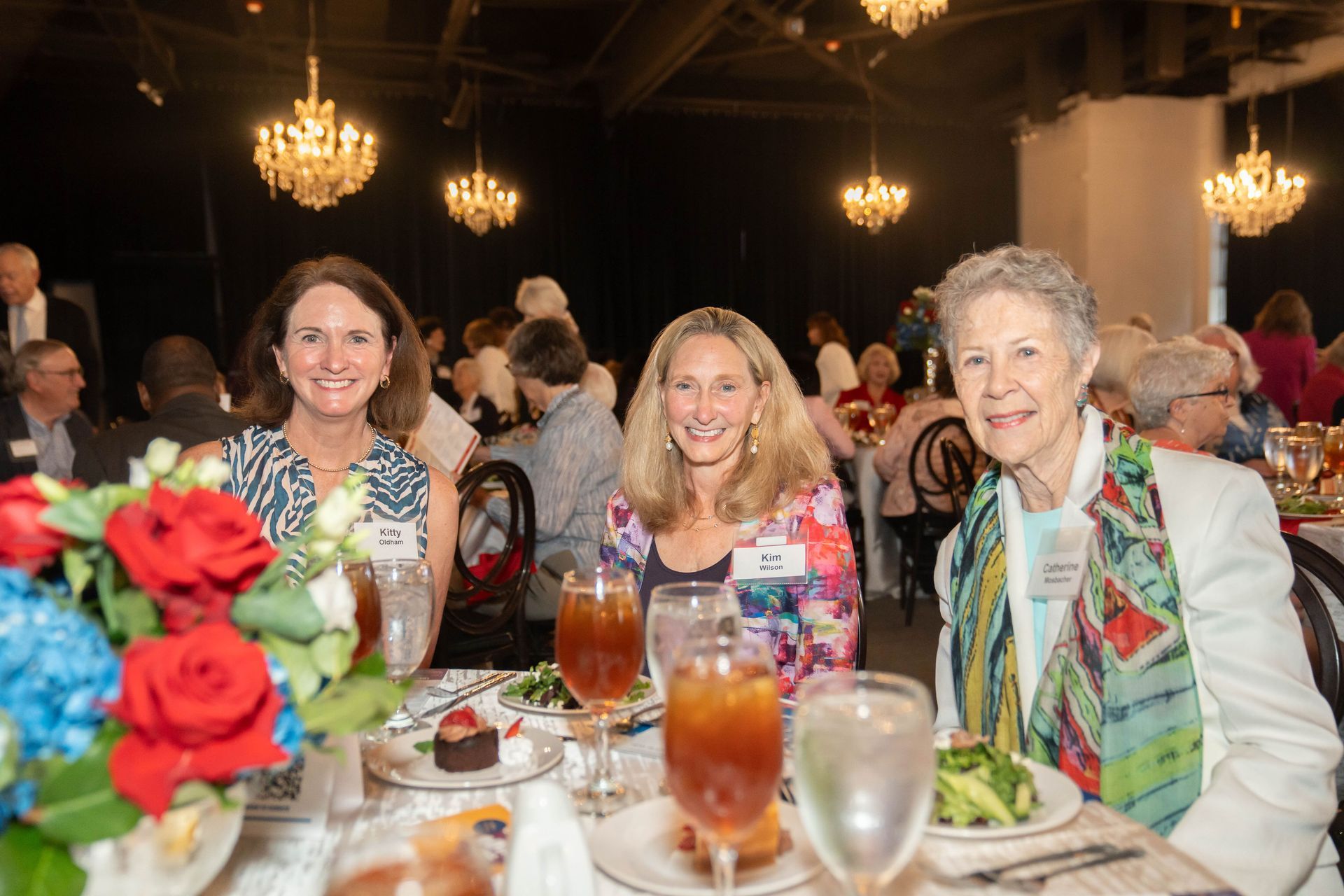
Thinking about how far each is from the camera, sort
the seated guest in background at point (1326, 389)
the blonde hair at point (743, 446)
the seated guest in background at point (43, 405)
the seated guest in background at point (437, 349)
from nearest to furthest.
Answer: the blonde hair at point (743, 446) < the seated guest in background at point (43, 405) < the seated guest in background at point (1326, 389) < the seated guest in background at point (437, 349)

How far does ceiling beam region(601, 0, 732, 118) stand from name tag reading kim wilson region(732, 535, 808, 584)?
7.02m

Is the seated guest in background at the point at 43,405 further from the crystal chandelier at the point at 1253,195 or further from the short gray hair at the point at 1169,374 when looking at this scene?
the crystal chandelier at the point at 1253,195

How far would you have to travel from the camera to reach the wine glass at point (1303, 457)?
3.34 metres

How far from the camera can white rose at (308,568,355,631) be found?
72 centimetres

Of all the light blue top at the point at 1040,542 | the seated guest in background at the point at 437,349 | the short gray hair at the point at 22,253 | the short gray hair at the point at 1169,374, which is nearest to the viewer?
the light blue top at the point at 1040,542

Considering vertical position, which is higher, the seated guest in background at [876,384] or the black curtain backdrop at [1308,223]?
the black curtain backdrop at [1308,223]

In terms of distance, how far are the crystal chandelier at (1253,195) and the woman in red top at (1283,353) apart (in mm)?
2346

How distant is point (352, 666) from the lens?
81 cm

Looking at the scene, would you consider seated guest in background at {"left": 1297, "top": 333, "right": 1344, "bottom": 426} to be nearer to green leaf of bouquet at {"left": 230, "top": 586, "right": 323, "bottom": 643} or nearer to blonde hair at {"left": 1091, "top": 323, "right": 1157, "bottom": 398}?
blonde hair at {"left": 1091, "top": 323, "right": 1157, "bottom": 398}

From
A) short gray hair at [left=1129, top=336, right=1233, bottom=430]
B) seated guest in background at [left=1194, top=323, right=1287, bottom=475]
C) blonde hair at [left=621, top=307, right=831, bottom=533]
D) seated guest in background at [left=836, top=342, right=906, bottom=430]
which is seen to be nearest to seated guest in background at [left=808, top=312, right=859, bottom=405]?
seated guest in background at [left=836, top=342, right=906, bottom=430]

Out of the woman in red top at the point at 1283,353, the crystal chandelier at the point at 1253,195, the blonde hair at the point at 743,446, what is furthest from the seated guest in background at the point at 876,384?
the blonde hair at the point at 743,446

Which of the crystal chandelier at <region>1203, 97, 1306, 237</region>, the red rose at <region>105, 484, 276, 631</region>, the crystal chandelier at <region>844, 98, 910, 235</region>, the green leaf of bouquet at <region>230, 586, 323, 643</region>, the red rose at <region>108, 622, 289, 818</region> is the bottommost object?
the red rose at <region>108, 622, 289, 818</region>

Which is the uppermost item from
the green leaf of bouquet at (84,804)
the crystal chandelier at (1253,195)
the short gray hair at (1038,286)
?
the crystal chandelier at (1253,195)

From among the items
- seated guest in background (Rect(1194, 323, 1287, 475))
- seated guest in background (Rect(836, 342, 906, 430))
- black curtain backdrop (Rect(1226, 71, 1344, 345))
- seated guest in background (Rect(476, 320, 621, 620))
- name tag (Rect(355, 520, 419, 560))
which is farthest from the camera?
black curtain backdrop (Rect(1226, 71, 1344, 345))
